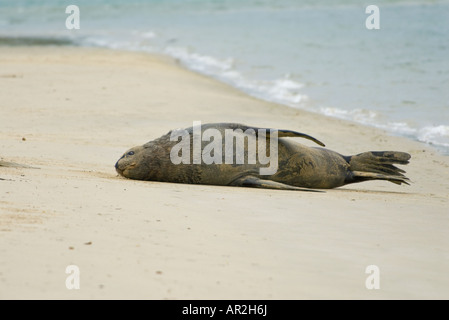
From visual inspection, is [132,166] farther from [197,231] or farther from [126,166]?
[197,231]

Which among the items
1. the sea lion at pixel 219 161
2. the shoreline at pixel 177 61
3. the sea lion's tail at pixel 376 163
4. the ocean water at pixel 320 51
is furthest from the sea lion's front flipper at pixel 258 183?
the ocean water at pixel 320 51

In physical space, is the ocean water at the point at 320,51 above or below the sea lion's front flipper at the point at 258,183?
above

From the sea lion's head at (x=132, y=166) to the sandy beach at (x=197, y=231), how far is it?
0.15m

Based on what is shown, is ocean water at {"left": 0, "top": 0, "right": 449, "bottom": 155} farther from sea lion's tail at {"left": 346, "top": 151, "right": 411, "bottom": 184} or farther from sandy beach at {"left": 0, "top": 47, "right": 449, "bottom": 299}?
sandy beach at {"left": 0, "top": 47, "right": 449, "bottom": 299}

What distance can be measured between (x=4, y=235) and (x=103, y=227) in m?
0.68

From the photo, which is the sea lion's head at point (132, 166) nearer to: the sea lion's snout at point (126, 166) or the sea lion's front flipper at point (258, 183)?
the sea lion's snout at point (126, 166)

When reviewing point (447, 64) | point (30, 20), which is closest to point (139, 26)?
point (30, 20)

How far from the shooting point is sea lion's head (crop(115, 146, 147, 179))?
718cm

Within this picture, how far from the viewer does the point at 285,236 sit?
505 cm

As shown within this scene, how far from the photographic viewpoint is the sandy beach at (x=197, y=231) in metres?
3.95

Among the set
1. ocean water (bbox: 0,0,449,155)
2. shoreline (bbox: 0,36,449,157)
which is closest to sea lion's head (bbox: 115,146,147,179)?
shoreline (bbox: 0,36,449,157)

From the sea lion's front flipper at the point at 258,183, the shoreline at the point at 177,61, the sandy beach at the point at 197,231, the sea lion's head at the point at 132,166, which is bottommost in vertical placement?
the sandy beach at the point at 197,231

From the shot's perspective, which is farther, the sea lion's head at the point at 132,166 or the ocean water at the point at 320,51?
the ocean water at the point at 320,51

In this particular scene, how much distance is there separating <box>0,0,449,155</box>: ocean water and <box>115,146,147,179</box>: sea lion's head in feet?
16.4
